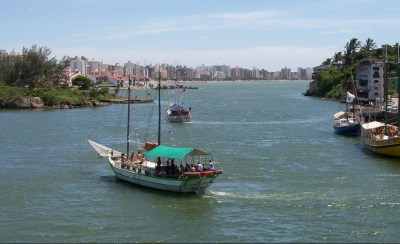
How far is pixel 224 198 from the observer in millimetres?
32750

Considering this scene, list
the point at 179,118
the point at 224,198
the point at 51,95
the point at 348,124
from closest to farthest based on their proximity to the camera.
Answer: the point at 224,198, the point at 348,124, the point at 179,118, the point at 51,95

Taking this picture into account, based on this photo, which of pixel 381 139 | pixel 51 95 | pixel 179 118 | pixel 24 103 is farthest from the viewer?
pixel 51 95

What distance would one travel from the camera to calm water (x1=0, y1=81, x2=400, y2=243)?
87.5ft

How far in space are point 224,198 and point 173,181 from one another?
3048 mm

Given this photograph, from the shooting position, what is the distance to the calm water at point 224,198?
87.5 ft

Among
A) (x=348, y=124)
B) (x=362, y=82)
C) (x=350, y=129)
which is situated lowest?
(x=350, y=129)

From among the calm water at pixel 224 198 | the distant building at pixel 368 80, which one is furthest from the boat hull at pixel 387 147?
the distant building at pixel 368 80

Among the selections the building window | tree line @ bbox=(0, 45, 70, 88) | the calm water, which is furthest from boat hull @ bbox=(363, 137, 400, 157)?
tree line @ bbox=(0, 45, 70, 88)

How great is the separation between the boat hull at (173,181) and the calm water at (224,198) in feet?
1.48

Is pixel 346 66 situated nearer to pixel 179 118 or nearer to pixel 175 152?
pixel 179 118

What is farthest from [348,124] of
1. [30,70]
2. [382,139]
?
[30,70]

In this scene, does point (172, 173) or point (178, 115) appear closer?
point (172, 173)

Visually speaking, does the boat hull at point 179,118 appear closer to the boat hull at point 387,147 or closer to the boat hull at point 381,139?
the boat hull at point 381,139

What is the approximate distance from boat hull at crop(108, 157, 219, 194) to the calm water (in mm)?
451
